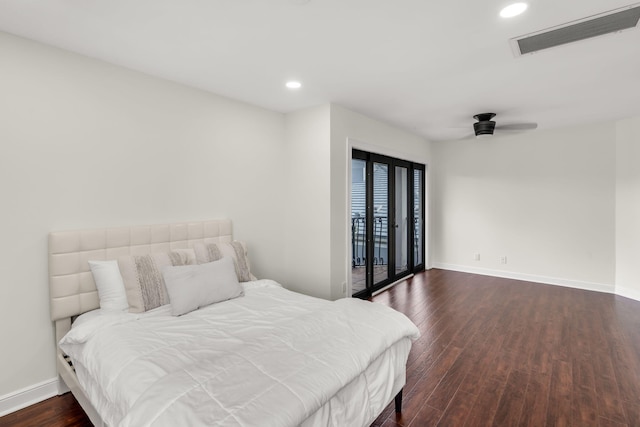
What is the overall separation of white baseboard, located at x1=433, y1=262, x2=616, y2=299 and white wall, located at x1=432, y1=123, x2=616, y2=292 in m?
0.02

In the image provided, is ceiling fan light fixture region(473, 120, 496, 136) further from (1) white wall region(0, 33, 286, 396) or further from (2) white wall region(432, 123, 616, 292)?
(1) white wall region(0, 33, 286, 396)

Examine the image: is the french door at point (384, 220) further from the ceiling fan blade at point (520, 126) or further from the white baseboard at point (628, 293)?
the white baseboard at point (628, 293)

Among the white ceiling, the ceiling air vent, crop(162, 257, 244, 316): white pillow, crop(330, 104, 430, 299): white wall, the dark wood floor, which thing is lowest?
the dark wood floor

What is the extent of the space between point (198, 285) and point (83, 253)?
909 millimetres

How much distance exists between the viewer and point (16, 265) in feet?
7.33

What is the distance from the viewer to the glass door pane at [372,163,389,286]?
16.0 feet

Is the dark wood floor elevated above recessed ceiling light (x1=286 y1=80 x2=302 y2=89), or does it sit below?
below

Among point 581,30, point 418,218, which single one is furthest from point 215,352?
point 418,218

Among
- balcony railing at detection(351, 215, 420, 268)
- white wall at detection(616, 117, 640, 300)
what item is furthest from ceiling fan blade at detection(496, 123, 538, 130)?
balcony railing at detection(351, 215, 420, 268)

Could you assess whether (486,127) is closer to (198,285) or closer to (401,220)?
(401,220)

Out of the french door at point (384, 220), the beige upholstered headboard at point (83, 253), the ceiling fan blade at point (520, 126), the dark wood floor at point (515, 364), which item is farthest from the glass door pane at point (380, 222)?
the beige upholstered headboard at point (83, 253)

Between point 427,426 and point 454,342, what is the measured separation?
1345 millimetres

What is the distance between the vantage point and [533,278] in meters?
5.42

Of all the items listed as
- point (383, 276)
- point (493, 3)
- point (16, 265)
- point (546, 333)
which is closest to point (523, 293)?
point (546, 333)
